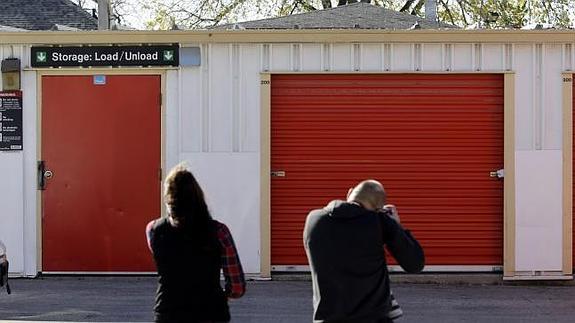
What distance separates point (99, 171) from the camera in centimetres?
1233

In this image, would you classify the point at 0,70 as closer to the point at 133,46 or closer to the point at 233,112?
the point at 133,46

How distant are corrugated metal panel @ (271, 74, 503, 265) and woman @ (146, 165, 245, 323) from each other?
662cm

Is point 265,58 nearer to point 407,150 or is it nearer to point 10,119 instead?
point 407,150

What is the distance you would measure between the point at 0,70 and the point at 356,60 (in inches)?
167

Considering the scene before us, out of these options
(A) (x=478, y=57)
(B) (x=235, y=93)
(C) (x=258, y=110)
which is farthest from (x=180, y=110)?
(A) (x=478, y=57)

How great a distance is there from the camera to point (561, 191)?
12078 millimetres

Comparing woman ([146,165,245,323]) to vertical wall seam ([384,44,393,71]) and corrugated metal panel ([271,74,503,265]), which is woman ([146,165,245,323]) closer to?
corrugated metal panel ([271,74,503,265])

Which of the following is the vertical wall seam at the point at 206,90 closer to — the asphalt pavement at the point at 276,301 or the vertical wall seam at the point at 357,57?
the vertical wall seam at the point at 357,57

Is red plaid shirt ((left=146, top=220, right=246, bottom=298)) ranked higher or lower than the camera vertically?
lower

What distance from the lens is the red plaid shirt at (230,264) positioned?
5.71 metres

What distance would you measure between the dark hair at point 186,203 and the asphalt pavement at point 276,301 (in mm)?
4497

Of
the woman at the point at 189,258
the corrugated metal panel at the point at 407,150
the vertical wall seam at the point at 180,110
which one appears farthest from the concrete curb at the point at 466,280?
the woman at the point at 189,258

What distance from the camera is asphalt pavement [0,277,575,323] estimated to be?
33.4 ft

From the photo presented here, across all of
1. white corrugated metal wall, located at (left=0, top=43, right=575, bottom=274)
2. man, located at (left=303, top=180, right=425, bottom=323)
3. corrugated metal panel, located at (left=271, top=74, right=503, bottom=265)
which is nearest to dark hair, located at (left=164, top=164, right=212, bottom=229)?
man, located at (left=303, top=180, right=425, bottom=323)
